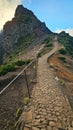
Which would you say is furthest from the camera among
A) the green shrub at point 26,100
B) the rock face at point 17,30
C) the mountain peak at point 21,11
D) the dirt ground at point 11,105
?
the mountain peak at point 21,11

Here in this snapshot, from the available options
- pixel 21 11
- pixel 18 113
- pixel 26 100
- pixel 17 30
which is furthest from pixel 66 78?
pixel 21 11

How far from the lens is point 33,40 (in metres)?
90.6

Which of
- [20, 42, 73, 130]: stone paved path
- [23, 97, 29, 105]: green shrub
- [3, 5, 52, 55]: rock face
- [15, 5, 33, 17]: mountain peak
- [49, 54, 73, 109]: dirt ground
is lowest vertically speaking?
[49, 54, 73, 109]: dirt ground

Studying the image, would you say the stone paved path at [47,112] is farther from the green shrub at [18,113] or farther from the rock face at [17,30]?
the rock face at [17,30]

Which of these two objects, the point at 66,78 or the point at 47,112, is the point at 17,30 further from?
the point at 47,112

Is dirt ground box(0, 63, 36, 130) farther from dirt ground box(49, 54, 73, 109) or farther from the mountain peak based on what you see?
the mountain peak

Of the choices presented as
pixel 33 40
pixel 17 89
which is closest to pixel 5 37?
pixel 33 40

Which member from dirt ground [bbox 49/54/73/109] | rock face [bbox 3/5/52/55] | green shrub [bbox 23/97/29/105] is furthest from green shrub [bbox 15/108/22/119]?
rock face [bbox 3/5/52/55]

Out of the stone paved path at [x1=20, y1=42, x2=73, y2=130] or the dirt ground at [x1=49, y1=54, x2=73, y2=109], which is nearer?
the stone paved path at [x1=20, y1=42, x2=73, y2=130]

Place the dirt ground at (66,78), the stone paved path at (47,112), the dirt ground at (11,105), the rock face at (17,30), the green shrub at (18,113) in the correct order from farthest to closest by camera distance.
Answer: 1. the rock face at (17,30)
2. the dirt ground at (66,78)
3. the green shrub at (18,113)
4. the dirt ground at (11,105)
5. the stone paved path at (47,112)

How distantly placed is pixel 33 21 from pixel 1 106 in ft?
312

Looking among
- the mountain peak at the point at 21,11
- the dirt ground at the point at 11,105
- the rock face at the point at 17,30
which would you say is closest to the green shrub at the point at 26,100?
the dirt ground at the point at 11,105

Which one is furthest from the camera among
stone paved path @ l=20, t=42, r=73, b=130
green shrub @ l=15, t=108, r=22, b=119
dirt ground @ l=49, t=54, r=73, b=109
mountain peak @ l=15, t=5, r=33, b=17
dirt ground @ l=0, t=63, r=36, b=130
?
mountain peak @ l=15, t=5, r=33, b=17

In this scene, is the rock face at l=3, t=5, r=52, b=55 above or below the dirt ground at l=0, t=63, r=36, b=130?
above
